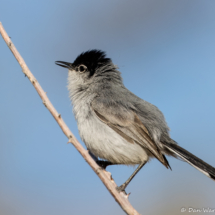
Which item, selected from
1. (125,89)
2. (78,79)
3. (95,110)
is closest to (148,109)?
(125,89)

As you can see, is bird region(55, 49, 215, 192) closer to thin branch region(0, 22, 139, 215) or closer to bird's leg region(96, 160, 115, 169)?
bird's leg region(96, 160, 115, 169)

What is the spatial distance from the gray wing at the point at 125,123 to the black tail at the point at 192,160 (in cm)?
14

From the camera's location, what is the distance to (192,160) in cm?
263

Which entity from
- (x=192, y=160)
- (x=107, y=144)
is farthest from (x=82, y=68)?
(x=192, y=160)

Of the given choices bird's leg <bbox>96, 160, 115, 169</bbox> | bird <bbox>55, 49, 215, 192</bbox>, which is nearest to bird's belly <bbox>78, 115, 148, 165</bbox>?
bird <bbox>55, 49, 215, 192</bbox>

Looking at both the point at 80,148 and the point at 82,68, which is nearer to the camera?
the point at 80,148

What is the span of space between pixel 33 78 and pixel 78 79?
143 centimetres

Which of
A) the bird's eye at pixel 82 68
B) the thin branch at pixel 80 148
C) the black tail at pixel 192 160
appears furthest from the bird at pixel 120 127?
the thin branch at pixel 80 148

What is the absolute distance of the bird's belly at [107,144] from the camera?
2.76 meters

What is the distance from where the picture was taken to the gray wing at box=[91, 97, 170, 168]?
2762mm

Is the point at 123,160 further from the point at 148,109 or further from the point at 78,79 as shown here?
the point at 78,79

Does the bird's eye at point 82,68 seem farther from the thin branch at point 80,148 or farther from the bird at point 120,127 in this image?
the thin branch at point 80,148

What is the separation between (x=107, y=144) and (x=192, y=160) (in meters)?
0.83

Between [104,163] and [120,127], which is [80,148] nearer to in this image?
[120,127]
